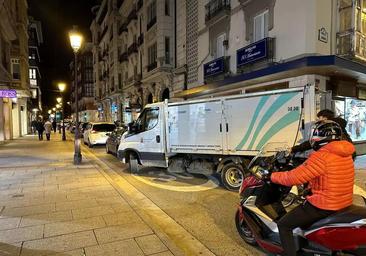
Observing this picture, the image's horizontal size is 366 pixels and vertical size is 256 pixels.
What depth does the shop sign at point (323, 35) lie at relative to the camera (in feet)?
39.4

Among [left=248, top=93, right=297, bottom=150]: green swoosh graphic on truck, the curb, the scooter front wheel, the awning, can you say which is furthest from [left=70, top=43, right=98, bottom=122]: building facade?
the scooter front wheel

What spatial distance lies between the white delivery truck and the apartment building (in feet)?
11.6

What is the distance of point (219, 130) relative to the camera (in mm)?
8203

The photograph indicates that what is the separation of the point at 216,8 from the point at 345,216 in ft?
52.8

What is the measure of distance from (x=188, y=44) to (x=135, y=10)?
13.4 meters

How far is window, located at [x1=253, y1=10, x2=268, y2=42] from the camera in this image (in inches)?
557

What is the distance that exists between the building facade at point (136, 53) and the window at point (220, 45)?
5974mm

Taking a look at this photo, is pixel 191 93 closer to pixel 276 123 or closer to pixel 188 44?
pixel 188 44

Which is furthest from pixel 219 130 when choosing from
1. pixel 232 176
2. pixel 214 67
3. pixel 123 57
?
pixel 123 57

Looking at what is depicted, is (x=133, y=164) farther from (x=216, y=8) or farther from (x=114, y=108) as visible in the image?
(x=114, y=108)

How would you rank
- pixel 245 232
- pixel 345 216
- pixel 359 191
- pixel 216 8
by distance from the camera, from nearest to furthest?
1. pixel 345 216
2. pixel 245 232
3. pixel 359 191
4. pixel 216 8

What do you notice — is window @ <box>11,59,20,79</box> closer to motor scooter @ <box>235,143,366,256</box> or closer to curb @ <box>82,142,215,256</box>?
curb @ <box>82,142,215,256</box>

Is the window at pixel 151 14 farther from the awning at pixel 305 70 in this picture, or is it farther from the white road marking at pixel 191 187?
the white road marking at pixel 191 187

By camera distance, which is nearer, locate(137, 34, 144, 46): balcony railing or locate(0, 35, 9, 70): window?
locate(0, 35, 9, 70): window
